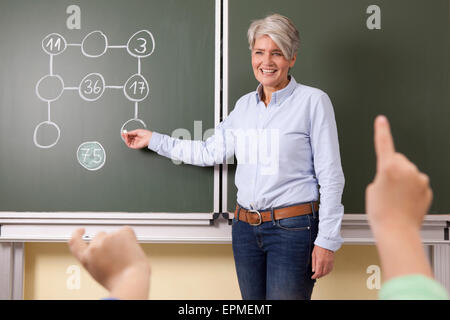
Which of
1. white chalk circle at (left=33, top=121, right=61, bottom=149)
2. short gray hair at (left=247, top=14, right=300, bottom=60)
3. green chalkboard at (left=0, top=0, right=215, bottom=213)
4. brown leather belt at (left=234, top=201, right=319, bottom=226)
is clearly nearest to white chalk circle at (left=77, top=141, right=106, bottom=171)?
green chalkboard at (left=0, top=0, right=215, bottom=213)

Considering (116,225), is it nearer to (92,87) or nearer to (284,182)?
(92,87)

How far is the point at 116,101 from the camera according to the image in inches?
78.8

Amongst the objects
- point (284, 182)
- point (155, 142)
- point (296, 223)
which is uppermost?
point (155, 142)

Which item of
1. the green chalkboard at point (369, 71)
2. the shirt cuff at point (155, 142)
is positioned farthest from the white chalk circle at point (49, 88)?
the green chalkboard at point (369, 71)

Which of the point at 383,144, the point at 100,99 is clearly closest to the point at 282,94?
the point at 100,99

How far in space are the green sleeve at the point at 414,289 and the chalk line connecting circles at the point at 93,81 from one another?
1.70 meters

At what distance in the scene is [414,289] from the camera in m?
0.40

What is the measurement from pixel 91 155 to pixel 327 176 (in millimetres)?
1118

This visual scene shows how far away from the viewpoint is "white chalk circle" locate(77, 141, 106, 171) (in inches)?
78.6

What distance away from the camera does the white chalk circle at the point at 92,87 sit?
78.8 inches

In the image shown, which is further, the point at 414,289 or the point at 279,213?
the point at 279,213

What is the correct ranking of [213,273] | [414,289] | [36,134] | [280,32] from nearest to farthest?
[414,289]
[280,32]
[36,134]
[213,273]

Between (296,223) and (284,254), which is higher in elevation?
(296,223)

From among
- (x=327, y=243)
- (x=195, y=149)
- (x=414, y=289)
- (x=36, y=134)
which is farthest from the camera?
(x=36, y=134)
